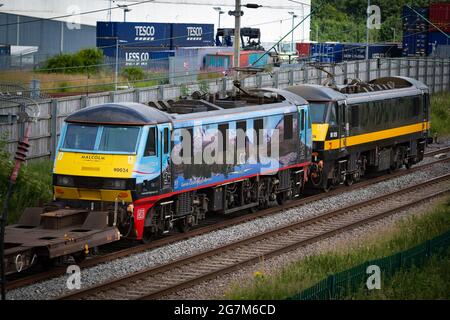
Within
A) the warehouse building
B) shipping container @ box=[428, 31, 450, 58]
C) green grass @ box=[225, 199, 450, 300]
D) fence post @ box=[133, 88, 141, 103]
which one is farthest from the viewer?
shipping container @ box=[428, 31, 450, 58]

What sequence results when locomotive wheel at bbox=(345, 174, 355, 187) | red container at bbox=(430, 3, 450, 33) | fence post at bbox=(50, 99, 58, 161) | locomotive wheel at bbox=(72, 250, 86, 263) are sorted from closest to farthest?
locomotive wheel at bbox=(72, 250, 86, 263) → fence post at bbox=(50, 99, 58, 161) → locomotive wheel at bbox=(345, 174, 355, 187) → red container at bbox=(430, 3, 450, 33)

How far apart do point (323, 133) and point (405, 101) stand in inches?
226

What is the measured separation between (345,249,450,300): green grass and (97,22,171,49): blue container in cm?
4782

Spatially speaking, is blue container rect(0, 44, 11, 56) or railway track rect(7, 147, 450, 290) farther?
blue container rect(0, 44, 11, 56)

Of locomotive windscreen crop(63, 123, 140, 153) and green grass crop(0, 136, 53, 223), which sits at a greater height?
locomotive windscreen crop(63, 123, 140, 153)

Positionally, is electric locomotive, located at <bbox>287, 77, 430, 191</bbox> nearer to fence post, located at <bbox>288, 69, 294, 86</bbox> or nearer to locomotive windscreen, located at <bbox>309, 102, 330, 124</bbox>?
locomotive windscreen, located at <bbox>309, 102, 330, 124</bbox>

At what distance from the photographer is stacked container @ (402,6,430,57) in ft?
222

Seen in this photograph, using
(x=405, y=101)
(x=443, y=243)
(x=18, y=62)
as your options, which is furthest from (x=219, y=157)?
(x=18, y=62)

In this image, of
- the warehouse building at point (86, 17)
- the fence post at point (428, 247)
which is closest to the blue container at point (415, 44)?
the warehouse building at point (86, 17)

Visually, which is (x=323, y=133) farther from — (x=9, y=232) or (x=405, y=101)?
(x=9, y=232)

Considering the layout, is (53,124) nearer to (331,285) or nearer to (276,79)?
(276,79)

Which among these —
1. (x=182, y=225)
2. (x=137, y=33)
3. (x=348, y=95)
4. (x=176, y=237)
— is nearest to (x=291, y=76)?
(x=348, y=95)

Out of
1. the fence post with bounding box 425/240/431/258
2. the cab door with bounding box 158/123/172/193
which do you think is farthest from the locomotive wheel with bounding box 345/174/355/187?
the fence post with bounding box 425/240/431/258

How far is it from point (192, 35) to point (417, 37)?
1565 cm
